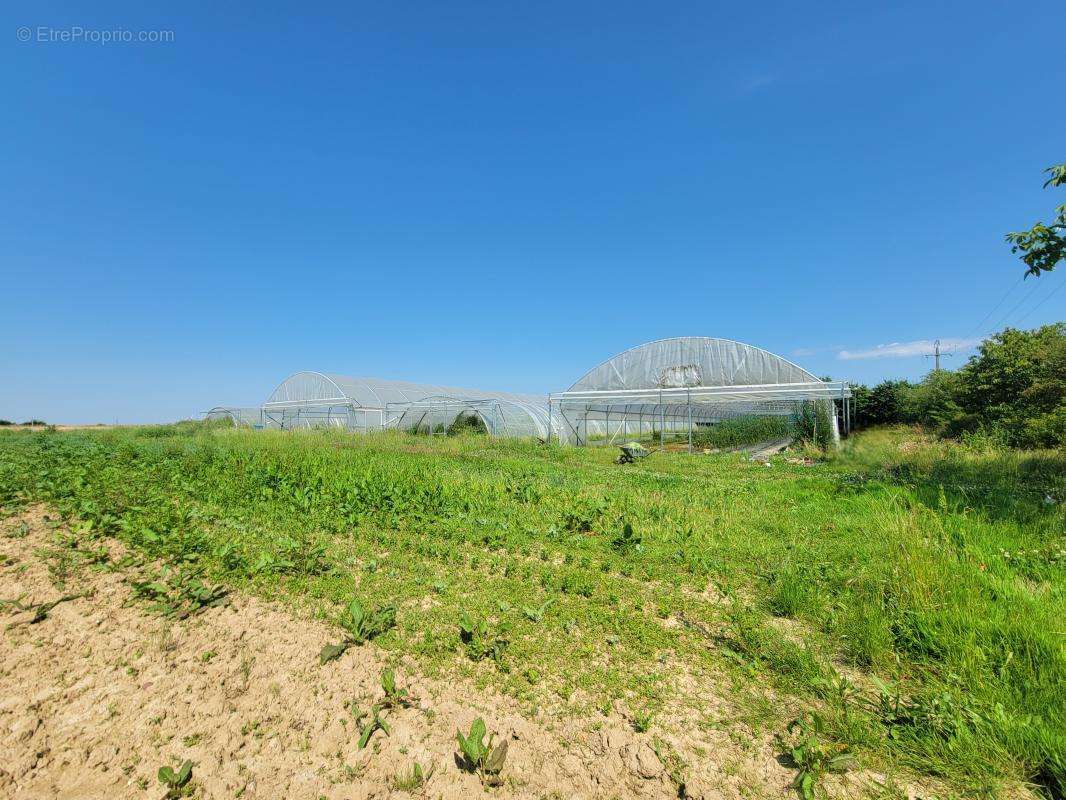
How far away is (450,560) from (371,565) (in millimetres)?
692

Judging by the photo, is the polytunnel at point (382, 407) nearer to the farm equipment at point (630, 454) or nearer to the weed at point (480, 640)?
the farm equipment at point (630, 454)

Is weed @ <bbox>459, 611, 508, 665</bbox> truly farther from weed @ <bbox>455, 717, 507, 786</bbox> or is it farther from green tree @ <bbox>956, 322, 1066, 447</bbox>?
green tree @ <bbox>956, 322, 1066, 447</bbox>

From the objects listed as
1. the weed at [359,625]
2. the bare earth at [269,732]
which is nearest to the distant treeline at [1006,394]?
the bare earth at [269,732]

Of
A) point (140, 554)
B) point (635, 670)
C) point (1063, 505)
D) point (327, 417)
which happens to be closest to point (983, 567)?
point (1063, 505)

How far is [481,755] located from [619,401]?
18.9 m

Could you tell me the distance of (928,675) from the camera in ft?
9.20

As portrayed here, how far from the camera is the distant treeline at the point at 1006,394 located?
13562 mm

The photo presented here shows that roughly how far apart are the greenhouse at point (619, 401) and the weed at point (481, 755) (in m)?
15.8

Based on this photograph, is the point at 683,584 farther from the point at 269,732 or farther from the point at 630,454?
the point at 630,454

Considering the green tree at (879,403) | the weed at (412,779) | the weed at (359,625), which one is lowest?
the weed at (412,779)

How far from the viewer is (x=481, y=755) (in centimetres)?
223

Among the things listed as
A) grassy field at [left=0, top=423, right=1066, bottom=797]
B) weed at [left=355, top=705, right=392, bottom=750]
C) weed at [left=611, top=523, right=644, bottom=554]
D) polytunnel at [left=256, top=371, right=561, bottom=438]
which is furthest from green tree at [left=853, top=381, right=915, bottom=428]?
weed at [left=355, top=705, right=392, bottom=750]

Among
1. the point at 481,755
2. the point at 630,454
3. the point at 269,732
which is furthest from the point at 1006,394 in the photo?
the point at 269,732

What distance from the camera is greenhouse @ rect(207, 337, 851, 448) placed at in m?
18.8
